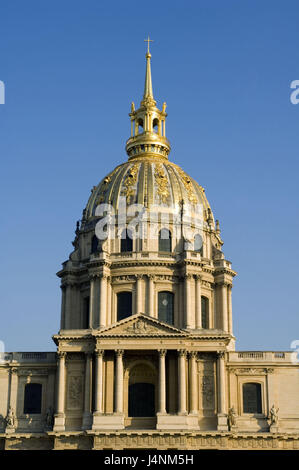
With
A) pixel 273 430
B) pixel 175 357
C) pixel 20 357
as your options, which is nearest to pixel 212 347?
pixel 175 357

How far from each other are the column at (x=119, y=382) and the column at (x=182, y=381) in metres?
4.58

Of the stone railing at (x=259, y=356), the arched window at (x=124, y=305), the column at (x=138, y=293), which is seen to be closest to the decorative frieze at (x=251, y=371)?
the stone railing at (x=259, y=356)

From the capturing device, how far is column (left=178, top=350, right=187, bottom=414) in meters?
64.6

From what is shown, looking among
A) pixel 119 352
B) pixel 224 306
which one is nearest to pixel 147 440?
pixel 119 352

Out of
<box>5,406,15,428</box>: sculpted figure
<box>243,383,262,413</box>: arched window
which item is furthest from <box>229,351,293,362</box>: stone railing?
<box>5,406,15,428</box>: sculpted figure

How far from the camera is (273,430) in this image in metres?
66.7

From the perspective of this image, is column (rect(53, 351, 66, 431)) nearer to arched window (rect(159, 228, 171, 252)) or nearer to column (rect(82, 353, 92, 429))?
column (rect(82, 353, 92, 429))

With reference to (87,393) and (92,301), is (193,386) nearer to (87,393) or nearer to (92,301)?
(87,393)

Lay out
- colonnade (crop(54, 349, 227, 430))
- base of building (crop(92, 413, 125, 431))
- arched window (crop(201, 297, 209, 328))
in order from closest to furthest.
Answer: base of building (crop(92, 413, 125, 431))
colonnade (crop(54, 349, 227, 430))
arched window (crop(201, 297, 209, 328))

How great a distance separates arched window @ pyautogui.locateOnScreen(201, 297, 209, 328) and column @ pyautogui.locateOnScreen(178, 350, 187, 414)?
36.8ft

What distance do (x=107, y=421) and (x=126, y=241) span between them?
20.5 meters

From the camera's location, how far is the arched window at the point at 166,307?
7544 cm

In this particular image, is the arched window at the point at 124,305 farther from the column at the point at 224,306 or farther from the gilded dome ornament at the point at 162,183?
the gilded dome ornament at the point at 162,183

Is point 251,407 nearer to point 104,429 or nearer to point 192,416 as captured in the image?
point 192,416
